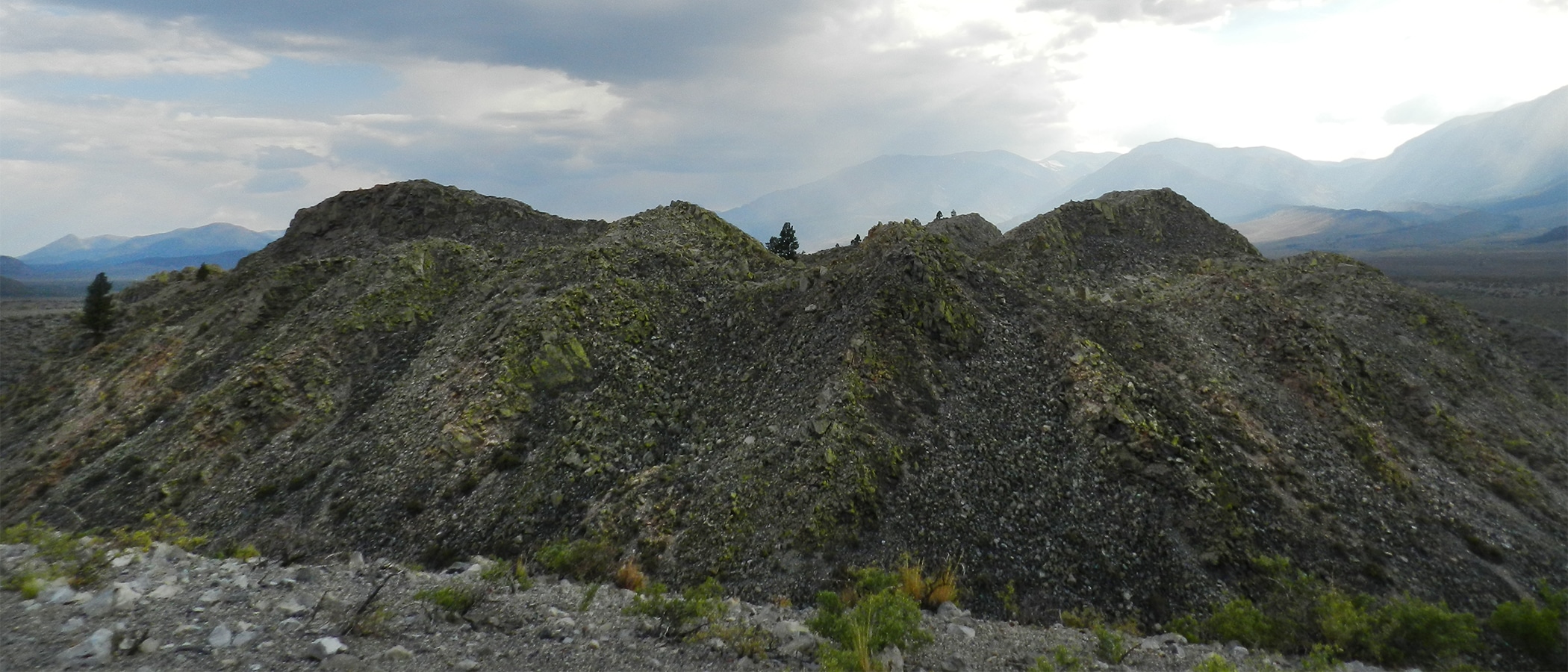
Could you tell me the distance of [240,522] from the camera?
1741cm

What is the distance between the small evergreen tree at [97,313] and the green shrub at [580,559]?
37.0 metres

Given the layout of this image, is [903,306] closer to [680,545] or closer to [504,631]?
[680,545]

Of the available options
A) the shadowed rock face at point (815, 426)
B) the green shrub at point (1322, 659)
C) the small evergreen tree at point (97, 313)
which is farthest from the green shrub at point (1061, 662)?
the small evergreen tree at point (97, 313)

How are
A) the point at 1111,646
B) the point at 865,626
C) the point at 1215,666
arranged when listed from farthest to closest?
the point at 1111,646, the point at 865,626, the point at 1215,666

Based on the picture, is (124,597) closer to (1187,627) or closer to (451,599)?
(451,599)

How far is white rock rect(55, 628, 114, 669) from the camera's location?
7137 mm

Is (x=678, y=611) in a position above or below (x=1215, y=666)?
above

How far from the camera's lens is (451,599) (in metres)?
9.95

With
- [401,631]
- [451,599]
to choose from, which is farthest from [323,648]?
[451,599]

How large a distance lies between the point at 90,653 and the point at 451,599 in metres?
3.75

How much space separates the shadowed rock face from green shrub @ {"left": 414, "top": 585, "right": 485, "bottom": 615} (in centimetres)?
472

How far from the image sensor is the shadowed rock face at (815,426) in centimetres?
1495

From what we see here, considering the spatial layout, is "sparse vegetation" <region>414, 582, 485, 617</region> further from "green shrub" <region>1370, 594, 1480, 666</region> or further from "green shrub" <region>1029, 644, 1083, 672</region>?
"green shrub" <region>1370, 594, 1480, 666</region>

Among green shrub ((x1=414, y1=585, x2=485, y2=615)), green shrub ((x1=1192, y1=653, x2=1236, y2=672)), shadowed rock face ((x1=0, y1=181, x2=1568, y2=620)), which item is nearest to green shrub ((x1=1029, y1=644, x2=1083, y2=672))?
green shrub ((x1=1192, y1=653, x2=1236, y2=672))
